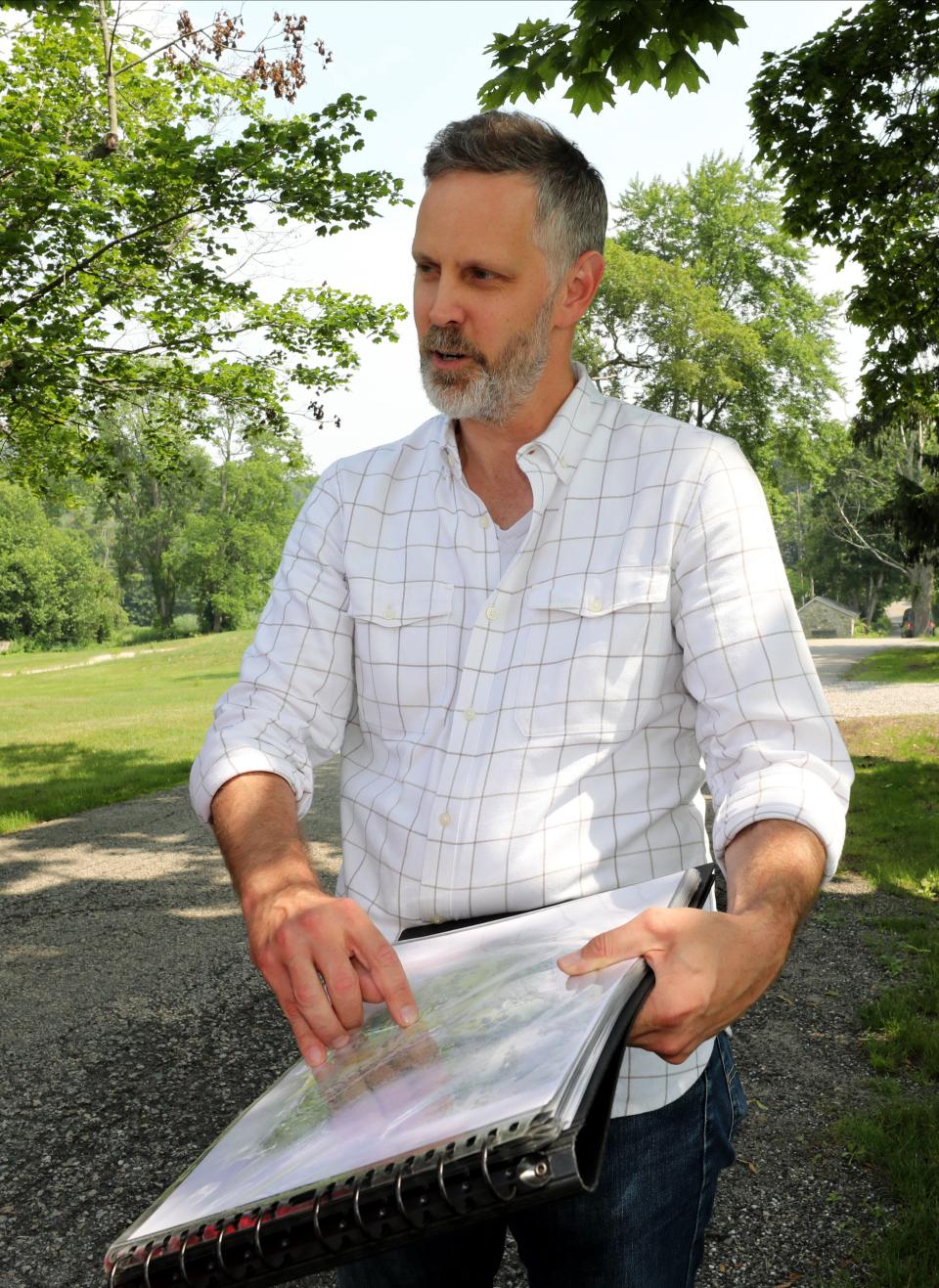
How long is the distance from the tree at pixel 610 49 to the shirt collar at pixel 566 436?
14.4ft

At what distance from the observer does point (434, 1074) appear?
3.45ft

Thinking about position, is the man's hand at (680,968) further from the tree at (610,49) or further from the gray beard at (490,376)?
the tree at (610,49)

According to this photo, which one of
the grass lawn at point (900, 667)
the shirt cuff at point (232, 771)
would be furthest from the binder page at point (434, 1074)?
the grass lawn at point (900, 667)

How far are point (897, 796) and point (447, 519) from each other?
9.69 metres

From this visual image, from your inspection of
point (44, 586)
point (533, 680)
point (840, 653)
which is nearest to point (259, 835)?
point (533, 680)

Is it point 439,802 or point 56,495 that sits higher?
point 56,495

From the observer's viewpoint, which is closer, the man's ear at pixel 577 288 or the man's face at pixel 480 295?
the man's face at pixel 480 295

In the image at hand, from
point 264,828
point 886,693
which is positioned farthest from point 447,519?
point 886,693

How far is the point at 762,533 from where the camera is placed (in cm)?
161

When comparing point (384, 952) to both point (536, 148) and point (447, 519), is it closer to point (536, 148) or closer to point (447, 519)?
point (447, 519)

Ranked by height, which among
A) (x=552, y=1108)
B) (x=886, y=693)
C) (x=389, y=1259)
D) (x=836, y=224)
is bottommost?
(x=886, y=693)

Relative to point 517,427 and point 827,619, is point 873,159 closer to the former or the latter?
point 517,427

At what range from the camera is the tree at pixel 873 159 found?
9.77 meters

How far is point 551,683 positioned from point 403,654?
0.81 ft
